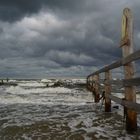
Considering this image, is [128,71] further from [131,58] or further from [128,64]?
[131,58]

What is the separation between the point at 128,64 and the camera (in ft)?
19.1

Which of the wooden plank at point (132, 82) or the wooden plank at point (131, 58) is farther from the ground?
the wooden plank at point (131, 58)

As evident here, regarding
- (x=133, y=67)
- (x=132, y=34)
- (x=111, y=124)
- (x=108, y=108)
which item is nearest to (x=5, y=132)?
(x=111, y=124)

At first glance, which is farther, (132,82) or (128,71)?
(128,71)

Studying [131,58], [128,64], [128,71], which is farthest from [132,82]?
[128,64]

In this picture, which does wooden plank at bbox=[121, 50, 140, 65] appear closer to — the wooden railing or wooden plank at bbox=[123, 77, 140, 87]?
the wooden railing

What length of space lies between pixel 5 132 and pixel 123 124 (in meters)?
2.77

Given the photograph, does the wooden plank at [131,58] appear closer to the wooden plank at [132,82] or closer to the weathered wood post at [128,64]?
the weathered wood post at [128,64]

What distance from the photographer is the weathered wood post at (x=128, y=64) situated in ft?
18.6

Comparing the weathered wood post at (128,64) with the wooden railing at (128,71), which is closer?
the wooden railing at (128,71)

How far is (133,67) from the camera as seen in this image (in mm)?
5762

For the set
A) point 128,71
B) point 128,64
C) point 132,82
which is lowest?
point 132,82

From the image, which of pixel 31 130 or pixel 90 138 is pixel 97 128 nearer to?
pixel 90 138

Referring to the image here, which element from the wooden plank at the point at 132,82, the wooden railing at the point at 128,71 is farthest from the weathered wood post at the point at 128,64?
the wooden plank at the point at 132,82
